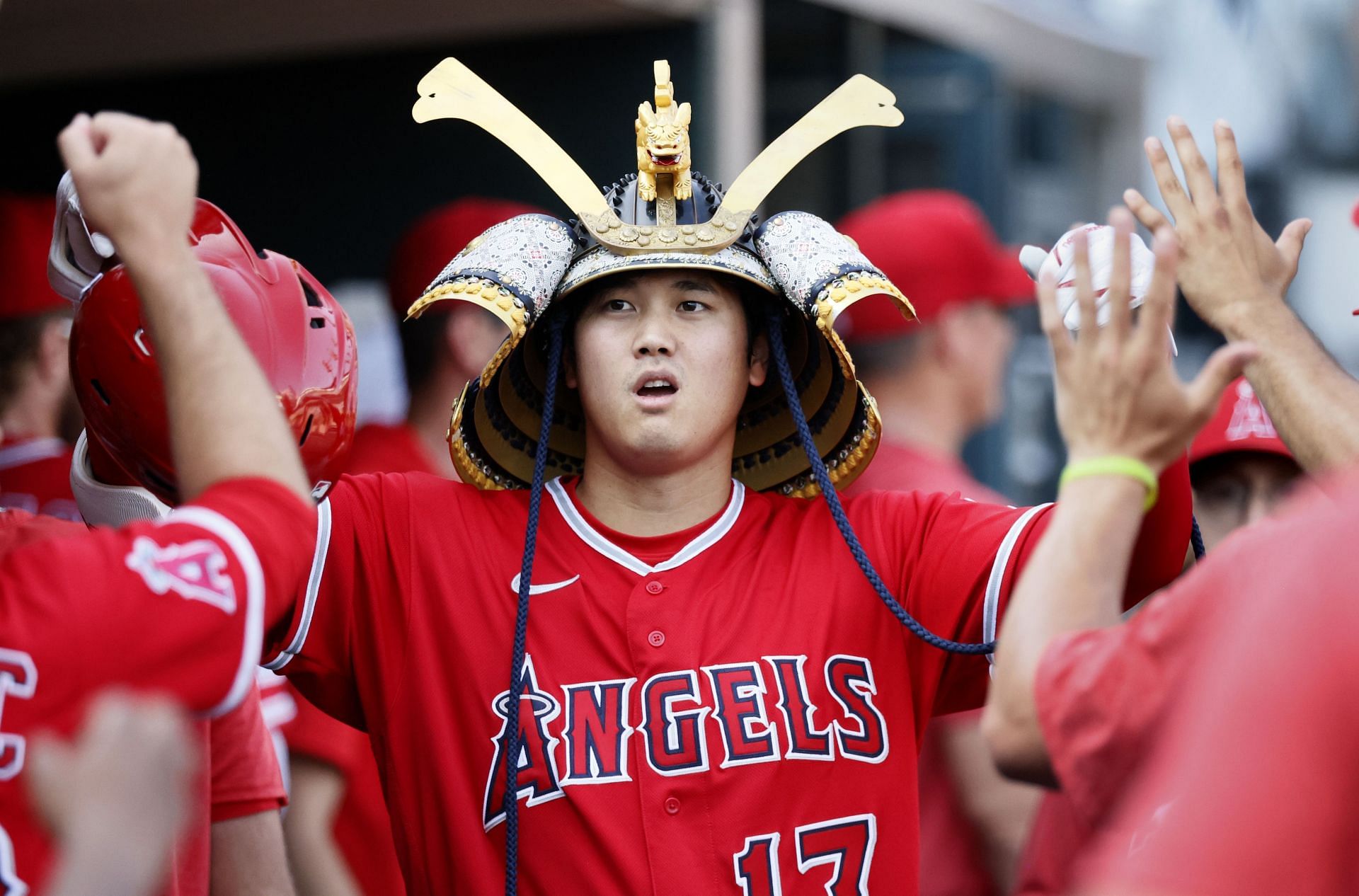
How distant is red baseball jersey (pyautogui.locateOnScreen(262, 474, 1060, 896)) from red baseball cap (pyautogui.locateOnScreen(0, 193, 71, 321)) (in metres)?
1.50

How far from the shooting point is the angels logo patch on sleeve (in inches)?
64.4

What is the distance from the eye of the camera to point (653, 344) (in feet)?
8.89

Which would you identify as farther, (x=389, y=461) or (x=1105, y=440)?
(x=389, y=461)

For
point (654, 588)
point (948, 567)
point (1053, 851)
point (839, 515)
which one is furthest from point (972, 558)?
point (1053, 851)

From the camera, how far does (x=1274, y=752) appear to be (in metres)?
1.17

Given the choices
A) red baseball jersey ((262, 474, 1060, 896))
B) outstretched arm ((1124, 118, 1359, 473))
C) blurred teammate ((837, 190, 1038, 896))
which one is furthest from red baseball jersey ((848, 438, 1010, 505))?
outstretched arm ((1124, 118, 1359, 473))

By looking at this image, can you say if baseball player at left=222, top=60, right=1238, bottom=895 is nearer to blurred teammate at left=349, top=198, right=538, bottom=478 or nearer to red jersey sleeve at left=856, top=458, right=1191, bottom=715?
red jersey sleeve at left=856, top=458, right=1191, bottom=715

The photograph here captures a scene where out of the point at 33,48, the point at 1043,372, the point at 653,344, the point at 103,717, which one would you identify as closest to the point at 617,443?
the point at 653,344

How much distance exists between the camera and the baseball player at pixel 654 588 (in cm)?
244

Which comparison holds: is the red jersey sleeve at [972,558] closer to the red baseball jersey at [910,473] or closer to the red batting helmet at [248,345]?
the red batting helmet at [248,345]

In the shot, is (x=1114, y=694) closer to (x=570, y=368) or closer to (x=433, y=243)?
(x=570, y=368)

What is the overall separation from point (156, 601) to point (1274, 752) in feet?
3.33

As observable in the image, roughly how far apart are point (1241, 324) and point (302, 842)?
82.0 inches

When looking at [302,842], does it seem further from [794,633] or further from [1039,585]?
[1039,585]
